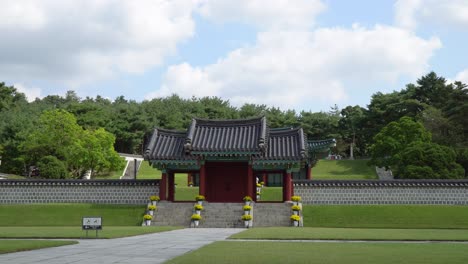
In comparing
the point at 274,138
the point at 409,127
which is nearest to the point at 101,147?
the point at 274,138

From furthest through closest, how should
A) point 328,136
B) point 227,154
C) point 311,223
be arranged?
point 328,136 → point 227,154 → point 311,223

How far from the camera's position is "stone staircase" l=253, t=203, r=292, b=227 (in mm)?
34094

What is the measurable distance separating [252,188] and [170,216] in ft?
18.2

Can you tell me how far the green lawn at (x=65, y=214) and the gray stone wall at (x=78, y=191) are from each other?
745 millimetres

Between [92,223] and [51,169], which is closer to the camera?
[92,223]

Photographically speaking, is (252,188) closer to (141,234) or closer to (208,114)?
(141,234)

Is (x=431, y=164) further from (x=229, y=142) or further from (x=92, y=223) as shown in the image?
(x=92, y=223)

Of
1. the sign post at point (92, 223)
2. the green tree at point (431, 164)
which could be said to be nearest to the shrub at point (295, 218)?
the green tree at point (431, 164)

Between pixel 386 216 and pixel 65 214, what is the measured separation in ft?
63.2

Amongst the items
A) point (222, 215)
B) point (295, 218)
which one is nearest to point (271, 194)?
point (222, 215)

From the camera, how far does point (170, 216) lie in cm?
3547

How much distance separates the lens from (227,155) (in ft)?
122

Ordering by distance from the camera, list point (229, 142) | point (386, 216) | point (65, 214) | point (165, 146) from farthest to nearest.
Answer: point (165, 146), point (229, 142), point (65, 214), point (386, 216)

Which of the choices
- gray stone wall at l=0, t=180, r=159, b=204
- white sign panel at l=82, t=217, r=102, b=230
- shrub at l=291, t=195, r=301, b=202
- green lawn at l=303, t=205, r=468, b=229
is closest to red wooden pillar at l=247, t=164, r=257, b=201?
shrub at l=291, t=195, r=301, b=202
